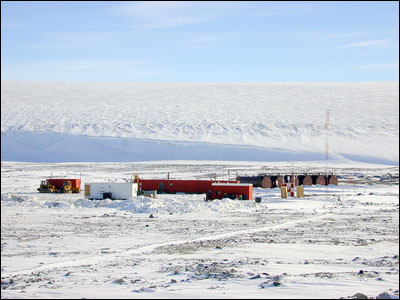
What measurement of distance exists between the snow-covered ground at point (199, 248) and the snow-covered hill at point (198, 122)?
41.9 meters

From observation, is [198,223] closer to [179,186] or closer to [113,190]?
[113,190]

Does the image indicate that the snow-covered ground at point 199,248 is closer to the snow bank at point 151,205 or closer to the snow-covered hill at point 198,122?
the snow bank at point 151,205

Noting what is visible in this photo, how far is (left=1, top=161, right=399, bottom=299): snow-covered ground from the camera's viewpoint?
8922 millimetres

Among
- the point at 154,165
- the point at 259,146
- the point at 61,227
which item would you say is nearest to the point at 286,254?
the point at 61,227

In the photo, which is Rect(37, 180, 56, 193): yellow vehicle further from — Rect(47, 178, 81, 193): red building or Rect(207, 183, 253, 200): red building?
Rect(207, 183, 253, 200): red building

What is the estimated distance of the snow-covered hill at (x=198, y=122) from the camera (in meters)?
69.1

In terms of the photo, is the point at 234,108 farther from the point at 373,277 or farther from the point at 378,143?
the point at 373,277

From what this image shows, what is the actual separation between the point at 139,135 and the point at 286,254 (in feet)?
205

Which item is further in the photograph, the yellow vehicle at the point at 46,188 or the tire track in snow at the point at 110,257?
the yellow vehicle at the point at 46,188

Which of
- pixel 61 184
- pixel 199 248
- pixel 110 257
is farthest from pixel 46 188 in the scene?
pixel 110 257

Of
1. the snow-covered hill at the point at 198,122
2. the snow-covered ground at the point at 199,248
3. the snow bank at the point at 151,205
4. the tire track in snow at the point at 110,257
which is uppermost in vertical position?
the snow-covered hill at the point at 198,122

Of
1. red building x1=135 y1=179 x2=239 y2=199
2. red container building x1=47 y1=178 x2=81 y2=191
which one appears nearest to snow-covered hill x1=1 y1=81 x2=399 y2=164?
red container building x1=47 y1=178 x2=81 y2=191

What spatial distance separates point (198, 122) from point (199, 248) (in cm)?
6619

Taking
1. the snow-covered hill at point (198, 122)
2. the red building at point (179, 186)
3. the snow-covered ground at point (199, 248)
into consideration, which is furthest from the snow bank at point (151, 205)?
the snow-covered hill at point (198, 122)
